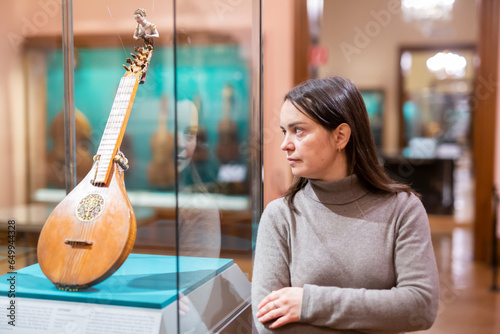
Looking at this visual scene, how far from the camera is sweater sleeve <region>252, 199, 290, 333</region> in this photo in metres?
1.11

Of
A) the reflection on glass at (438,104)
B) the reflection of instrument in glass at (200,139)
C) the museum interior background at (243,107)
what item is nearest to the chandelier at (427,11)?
the museum interior background at (243,107)

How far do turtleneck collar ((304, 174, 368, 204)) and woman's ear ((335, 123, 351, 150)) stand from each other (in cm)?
7

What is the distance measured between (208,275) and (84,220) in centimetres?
33

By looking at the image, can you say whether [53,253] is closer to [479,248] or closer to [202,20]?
[202,20]

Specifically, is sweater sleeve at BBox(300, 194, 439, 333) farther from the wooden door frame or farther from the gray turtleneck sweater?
the wooden door frame

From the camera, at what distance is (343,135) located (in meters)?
1.14

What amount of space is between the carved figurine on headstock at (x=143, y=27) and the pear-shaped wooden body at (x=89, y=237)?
0.34 metres

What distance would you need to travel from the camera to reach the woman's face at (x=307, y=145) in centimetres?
112

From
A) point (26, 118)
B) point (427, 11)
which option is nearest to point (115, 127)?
point (26, 118)

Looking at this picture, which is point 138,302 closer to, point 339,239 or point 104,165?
point 104,165

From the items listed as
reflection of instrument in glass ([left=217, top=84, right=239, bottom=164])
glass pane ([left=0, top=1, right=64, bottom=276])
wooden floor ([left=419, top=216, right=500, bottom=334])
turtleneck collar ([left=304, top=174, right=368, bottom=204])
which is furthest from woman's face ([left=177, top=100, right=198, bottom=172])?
wooden floor ([left=419, top=216, right=500, bottom=334])

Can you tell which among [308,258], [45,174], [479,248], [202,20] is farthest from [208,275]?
[479,248]

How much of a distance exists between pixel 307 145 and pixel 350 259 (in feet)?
0.82

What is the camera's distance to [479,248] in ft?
14.6
